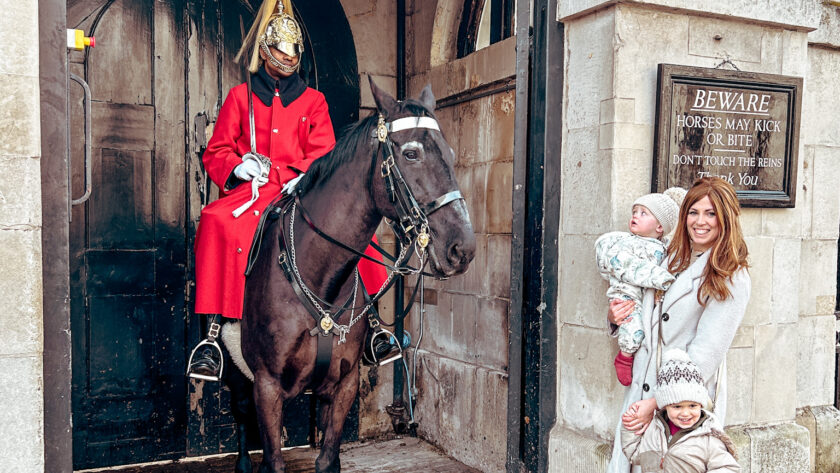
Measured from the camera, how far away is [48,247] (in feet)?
9.55

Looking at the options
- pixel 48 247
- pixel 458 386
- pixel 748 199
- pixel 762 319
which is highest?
pixel 748 199

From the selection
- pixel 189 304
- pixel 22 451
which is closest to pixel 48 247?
pixel 22 451

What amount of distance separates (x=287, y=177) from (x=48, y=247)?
1.55m

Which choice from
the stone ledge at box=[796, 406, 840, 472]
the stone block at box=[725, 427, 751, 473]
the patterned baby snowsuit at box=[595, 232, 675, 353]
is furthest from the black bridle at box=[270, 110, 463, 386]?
the stone ledge at box=[796, 406, 840, 472]

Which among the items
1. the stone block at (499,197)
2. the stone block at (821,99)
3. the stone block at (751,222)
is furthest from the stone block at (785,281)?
the stone block at (499,197)

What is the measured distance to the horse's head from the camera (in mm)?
3002

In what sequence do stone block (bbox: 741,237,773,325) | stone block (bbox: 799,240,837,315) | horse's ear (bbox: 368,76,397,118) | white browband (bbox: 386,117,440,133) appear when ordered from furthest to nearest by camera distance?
1. stone block (bbox: 799,240,837,315)
2. stone block (bbox: 741,237,773,325)
3. horse's ear (bbox: 368,76,397,118)
4. white browband (bbox: 386,117,440,133)

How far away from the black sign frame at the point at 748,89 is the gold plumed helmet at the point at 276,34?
79.1 inches

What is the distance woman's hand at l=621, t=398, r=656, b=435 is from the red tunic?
5.33ft

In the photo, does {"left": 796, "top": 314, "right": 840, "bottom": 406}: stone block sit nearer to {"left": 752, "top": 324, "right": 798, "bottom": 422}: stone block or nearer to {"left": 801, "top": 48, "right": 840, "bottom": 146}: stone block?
{"left": 752, "top": 324, "right": 798, "bottom": 422}: stone block

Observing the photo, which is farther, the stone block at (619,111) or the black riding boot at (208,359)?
the black riding boot at (208,359)

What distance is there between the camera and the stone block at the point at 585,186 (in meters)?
3.64

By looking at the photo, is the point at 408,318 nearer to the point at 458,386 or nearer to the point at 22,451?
the point at 458,386

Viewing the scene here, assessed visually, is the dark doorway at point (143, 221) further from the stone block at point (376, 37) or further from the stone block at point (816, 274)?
the stone block at point (816, 274)
